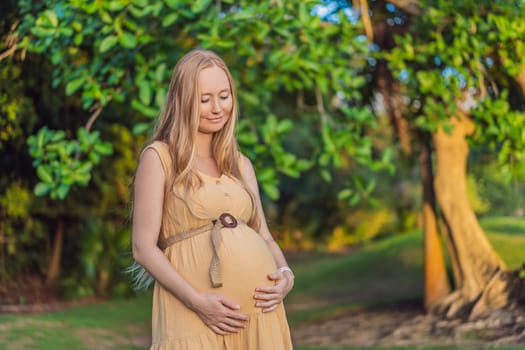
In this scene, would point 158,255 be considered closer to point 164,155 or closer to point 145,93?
point 164,155

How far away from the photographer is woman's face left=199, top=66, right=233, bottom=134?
288 cm

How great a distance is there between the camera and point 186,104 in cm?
288

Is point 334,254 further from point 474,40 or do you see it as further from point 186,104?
point 186,104

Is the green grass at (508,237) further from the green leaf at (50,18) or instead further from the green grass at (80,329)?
the green leaf at (50,18)

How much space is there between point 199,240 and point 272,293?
314 millimetres

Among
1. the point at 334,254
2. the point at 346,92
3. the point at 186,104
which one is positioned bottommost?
the point at 334,254

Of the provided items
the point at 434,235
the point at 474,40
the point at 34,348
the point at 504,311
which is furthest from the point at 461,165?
the point at 34,348

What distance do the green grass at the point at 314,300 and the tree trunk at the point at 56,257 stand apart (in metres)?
0.73

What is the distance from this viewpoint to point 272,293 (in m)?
2.90

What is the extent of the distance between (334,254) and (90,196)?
9.91m

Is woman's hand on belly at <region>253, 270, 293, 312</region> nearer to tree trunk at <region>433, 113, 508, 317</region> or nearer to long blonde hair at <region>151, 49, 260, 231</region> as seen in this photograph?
long blonde hair at <region>151, 49, 260, 231</region>

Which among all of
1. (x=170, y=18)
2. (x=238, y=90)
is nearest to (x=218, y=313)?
(x=170, y=18)

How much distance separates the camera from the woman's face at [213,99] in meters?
2.88

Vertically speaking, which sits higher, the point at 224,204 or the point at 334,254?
the point at 224,204
